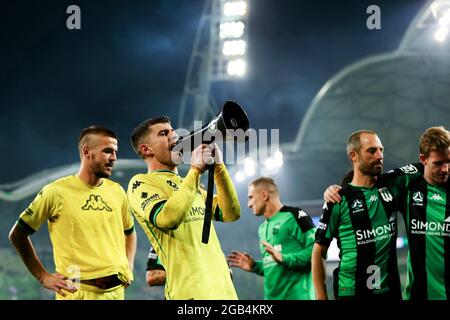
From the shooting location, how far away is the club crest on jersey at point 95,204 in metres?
4.60

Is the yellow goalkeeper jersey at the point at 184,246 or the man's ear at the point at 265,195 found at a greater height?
the man's ear at the point at 265,195

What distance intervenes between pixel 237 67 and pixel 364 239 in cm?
2028

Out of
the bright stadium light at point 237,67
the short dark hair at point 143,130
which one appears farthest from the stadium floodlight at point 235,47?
the short dark hair at point 143,130

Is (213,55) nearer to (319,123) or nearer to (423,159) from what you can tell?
(319,123)

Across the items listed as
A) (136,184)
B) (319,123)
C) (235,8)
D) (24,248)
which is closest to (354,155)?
(136,184)

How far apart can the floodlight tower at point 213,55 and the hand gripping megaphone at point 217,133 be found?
68.0 feet

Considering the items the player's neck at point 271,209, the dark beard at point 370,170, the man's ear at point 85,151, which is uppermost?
the man's ear at point 85,151

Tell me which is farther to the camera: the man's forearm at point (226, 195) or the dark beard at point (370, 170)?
the dark beard at point (370, 170)

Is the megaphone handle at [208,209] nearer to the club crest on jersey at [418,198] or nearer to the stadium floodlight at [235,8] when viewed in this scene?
the club crest on jersey at [418,198]

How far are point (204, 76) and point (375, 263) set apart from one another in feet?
75.4

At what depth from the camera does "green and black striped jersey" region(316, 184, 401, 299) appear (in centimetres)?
412

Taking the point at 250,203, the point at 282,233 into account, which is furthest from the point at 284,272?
the point at 250,203

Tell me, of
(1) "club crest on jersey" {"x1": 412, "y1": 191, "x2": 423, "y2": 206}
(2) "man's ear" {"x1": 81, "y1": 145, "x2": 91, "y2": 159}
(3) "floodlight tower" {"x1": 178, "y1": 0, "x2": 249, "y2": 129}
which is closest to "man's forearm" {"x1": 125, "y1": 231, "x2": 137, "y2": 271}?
(2) "man's ear" {"x1": 81, "y1": 145, "x2": 91, "y2": 159}

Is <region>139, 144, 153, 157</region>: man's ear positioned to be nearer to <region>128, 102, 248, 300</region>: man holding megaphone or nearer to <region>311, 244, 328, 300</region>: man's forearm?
<region>128, 102, 248, 300</region>: man holding megaphone
